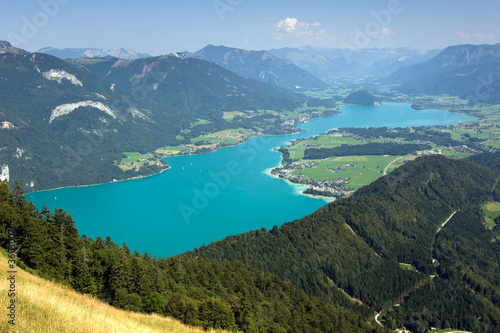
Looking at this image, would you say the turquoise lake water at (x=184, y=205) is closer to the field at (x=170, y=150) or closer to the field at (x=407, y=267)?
the field at (x=170, y=150)

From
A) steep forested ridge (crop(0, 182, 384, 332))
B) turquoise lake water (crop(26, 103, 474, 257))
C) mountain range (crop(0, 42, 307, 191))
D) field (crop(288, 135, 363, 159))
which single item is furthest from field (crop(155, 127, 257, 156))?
steep forested ridge (crop(0, 182, 384, 332))

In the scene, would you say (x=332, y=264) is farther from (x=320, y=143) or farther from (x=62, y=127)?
(x=62, y=127)

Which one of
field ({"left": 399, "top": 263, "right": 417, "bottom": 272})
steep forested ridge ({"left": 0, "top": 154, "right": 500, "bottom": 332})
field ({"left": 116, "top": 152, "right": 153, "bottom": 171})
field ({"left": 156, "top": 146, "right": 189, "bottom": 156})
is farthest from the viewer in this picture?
field ({"left": 156, "top": 146, "right": 189, "bottom": 156})

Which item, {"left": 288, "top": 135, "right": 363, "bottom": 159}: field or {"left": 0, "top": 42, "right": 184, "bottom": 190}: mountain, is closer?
{"left": 0, "top": 42, "right": 184, "bottom": 190}: mountain

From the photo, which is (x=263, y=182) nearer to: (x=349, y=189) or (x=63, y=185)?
(x=349, y=189)

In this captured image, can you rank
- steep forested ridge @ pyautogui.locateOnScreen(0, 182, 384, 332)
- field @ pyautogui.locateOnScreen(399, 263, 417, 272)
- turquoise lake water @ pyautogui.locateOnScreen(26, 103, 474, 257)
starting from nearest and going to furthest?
steep forested ridge @ pyautogui.locateOnScreen(0, 182, 384, 332)
field @ pyautogui.locateOnScreen(399, 263, 417, 272)
turquoise lake water @ pyautogui.locateOnScreen(26, 103, 474, 257)

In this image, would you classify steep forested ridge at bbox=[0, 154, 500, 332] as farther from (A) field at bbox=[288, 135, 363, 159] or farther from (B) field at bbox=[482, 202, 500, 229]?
(A) field at bbox=[288, 135, 363, 159]

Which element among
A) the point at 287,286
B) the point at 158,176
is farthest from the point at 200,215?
the point at 287,286

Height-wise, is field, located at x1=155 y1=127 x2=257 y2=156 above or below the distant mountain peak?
below

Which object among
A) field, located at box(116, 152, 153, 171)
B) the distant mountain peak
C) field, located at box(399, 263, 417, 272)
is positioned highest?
the distant mountain peak
